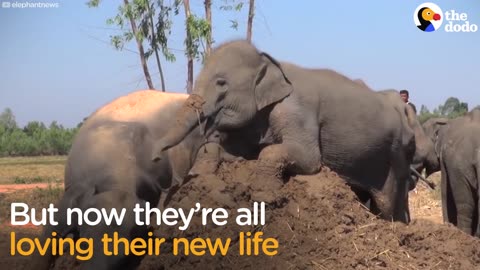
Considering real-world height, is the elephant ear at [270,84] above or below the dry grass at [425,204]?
above

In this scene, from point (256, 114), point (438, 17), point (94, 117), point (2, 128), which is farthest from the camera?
point (2, 128)

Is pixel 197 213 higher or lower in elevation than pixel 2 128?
higher

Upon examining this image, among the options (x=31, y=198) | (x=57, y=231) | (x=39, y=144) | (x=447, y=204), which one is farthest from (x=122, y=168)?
(x=39, y=144)

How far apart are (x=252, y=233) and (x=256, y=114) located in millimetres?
1545

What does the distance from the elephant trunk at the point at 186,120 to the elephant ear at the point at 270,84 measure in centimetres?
58

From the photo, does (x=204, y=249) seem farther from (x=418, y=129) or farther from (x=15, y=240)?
(x=418, y=129)

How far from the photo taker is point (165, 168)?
345 inches

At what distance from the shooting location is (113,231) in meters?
6.64

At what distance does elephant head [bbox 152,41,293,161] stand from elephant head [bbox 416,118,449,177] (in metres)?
4.26

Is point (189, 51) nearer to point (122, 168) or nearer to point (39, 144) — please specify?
point (122, 168)

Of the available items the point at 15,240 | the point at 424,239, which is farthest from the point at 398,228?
the point at 15,240

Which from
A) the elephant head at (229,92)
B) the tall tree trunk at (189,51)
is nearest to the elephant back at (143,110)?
the elephant head at (229,92)

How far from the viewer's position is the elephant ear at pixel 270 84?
7945 millimetres

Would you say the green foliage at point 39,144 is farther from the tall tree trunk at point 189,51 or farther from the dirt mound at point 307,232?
the dirt mound at point 307,232
